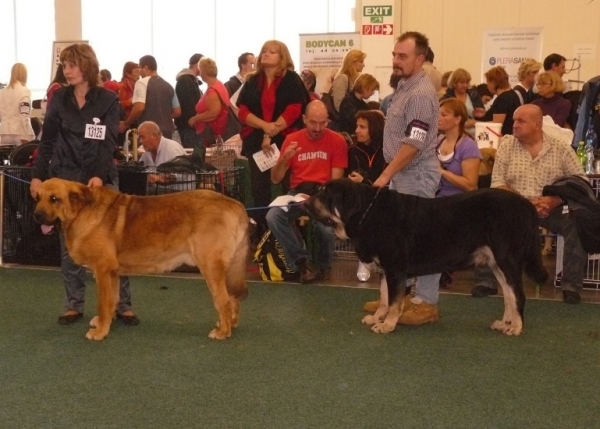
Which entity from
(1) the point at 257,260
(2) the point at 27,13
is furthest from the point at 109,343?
(2) the point at 27,13

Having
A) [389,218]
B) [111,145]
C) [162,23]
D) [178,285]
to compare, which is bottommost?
[178,285]

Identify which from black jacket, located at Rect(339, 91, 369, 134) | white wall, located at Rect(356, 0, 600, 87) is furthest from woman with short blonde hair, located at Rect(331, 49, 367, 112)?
white wall, located at Rect(356, 0, 600, 87)

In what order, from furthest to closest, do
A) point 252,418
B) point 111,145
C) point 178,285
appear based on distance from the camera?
point 178,285, point 111,145, point 252,418

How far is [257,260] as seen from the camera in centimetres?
650

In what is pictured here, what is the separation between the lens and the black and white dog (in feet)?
15.7

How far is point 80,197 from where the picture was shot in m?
4.64

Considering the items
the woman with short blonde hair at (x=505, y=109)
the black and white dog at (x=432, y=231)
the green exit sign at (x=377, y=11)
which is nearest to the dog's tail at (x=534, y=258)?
the black and white dog at (x=432, y=231)

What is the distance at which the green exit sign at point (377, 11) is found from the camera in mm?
13188

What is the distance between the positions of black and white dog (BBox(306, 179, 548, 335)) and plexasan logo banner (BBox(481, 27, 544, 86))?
7633mm

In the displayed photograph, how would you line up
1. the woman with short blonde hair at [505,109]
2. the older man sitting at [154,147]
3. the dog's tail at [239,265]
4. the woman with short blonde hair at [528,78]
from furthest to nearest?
the woman with short blonde hair at [528,78] < the woman with short blonde hair at [505,109] < the older man sitting at [154,147] < the dog's tail at [239,265]

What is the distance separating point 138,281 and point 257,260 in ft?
3.16

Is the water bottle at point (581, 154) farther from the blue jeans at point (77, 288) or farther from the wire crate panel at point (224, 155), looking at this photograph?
the blue jeans at point (77, 288)

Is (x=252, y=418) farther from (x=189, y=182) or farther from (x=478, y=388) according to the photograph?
(x=189, y=182)

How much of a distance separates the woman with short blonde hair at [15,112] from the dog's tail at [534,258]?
762 centimetres
